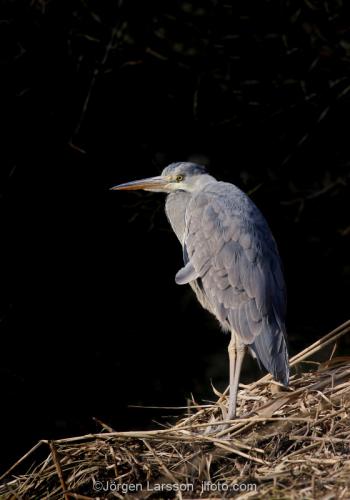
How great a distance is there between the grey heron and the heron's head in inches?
8.9

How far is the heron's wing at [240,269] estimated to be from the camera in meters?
3.43

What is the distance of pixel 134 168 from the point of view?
4953 millimetres

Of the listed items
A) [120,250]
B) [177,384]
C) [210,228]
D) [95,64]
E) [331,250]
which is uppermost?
[95,64]

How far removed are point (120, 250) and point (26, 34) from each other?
1.23 metres

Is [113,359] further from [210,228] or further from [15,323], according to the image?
[210,228]

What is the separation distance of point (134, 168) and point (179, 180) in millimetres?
873

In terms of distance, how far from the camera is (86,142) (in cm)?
482

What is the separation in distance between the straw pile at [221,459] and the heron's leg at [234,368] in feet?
0.46

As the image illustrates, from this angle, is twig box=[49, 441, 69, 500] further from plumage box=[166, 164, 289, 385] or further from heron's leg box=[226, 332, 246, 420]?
plumage box=[166, 164, 289, 385]

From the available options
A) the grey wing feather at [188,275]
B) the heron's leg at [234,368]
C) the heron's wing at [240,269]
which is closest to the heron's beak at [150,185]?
the heron's wing at [240,269]

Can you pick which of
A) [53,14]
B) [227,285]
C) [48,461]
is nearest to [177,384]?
[227,285]

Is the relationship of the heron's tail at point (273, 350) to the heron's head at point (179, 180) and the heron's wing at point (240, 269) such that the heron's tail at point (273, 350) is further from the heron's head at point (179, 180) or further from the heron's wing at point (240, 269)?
the heron's head at point (179, 180)

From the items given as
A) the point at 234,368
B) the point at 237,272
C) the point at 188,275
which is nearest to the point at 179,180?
the point at 188,275

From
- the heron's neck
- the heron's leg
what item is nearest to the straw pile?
the heron's leg
